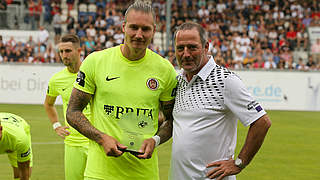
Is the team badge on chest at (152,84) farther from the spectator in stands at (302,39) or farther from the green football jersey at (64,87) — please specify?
the spectator in stands at (302,39)

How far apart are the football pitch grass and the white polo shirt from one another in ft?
17.2

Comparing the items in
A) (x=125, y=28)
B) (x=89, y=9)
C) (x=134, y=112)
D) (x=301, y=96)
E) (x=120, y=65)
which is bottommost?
(x=301, y=96)

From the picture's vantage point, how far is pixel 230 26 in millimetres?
29438

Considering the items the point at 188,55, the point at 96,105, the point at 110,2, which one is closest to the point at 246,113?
the point at 188,55

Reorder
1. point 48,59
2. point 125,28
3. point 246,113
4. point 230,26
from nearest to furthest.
Answer: 1. point 246,113
2. point 125,28
3. point 48,59
4. point 230,26

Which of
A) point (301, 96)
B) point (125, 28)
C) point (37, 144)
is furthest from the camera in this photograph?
point (301, 96)

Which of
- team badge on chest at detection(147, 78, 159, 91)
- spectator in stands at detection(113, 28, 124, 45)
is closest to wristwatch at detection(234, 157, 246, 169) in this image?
team badge on chest at detection(147, 78, 159, 91)

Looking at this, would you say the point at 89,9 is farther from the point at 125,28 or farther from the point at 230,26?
the point at 125,28

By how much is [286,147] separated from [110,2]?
20.1 metres

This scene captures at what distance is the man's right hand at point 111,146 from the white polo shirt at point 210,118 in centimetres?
48

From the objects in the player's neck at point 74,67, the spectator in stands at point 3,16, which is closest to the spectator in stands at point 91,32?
the spectator in stands at point 3,16

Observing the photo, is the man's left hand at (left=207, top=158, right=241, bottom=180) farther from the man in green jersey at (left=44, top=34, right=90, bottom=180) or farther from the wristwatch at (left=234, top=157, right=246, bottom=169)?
the man in green jersey at (left=44, top=34, right=90, bottom=180)

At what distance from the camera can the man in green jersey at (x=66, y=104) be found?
6.77 m

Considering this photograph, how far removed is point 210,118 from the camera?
4023mm
